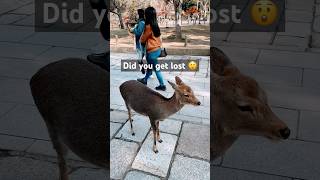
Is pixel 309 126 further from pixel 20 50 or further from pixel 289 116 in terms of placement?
pixel 20 50

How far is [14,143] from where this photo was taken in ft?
16.0

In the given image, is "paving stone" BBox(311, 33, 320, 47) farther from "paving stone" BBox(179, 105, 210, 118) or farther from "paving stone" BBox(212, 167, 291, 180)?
"paving stone" BBox(179, 105, 210, 118)

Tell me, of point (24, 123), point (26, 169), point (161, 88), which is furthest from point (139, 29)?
point (24, 123)

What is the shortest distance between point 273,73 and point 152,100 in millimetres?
4845

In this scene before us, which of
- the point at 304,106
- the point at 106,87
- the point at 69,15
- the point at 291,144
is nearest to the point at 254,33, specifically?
the point at 304,106

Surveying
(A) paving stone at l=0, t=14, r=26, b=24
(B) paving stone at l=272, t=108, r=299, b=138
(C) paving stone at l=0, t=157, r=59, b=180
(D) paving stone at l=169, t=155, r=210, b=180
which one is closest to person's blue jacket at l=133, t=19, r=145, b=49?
(D) paving stone at l=169, t=155, r=210, b=180

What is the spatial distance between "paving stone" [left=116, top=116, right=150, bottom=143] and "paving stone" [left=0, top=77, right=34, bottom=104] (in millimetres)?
3715

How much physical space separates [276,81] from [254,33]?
7.52 ft

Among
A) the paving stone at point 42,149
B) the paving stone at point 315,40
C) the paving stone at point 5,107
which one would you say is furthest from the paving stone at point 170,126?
the paving stone at point 315,40

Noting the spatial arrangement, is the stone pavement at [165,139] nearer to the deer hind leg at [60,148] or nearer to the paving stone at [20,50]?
the deer hind leg at [60,148]

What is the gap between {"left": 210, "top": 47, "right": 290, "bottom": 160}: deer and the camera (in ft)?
6.86

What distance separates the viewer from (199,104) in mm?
2090

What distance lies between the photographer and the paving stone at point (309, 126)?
5018 millimetres

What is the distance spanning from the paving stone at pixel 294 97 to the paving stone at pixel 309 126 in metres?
0.17
